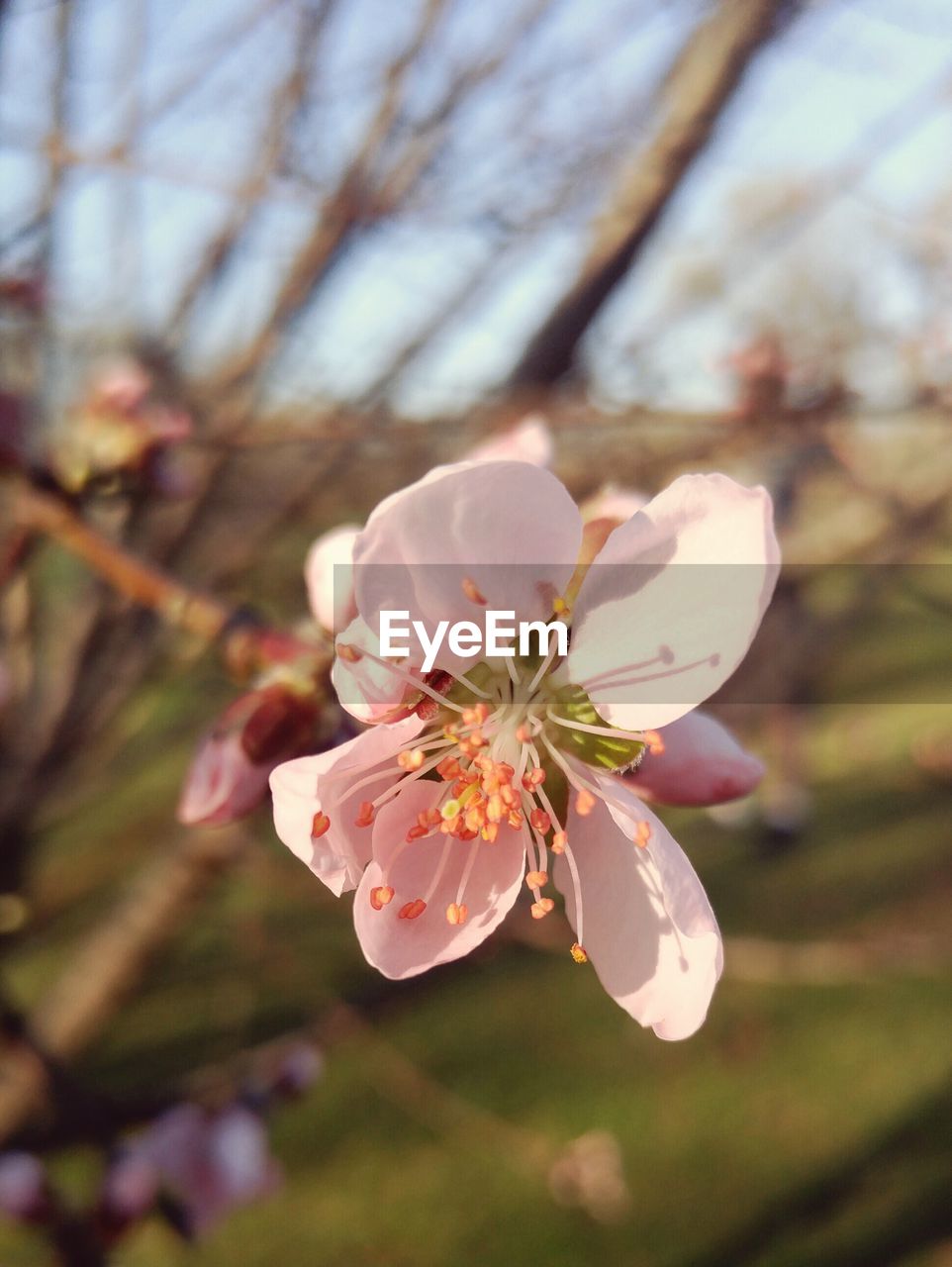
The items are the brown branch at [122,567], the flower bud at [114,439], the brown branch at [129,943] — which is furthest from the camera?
the brown branch at [129,943]

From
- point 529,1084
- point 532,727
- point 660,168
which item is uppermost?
point 532,727

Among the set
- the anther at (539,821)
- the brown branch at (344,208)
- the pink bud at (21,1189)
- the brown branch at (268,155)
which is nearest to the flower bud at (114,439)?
the brown branch at (268,155)

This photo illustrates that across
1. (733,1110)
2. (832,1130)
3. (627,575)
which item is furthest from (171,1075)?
(627,575)

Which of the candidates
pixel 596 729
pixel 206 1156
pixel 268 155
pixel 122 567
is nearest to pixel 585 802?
pixel 596 729

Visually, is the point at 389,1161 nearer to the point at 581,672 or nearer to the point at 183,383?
the point at 183,383

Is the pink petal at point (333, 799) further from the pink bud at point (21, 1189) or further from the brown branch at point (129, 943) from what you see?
the brown branch at point (129, 943)

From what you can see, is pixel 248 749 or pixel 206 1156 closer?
pixel 248 749

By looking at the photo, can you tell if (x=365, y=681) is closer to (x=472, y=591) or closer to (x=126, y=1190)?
(x=472, y=591)

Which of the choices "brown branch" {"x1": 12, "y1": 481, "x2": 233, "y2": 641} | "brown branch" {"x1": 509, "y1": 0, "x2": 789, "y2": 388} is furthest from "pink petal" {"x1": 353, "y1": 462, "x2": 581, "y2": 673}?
"brown branch" {"x1": 509, "y1": 0, "x2": 789, "y2": 388}
